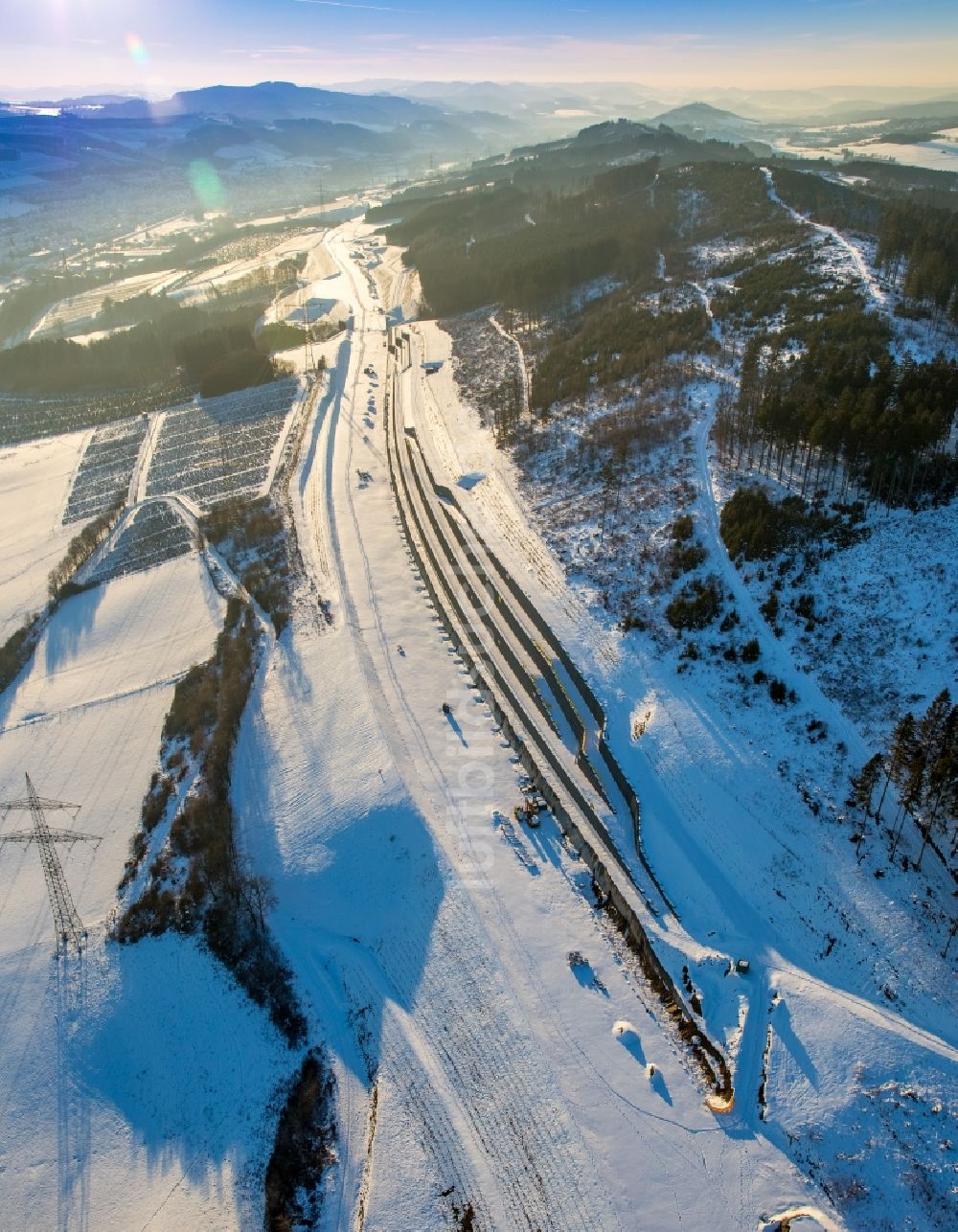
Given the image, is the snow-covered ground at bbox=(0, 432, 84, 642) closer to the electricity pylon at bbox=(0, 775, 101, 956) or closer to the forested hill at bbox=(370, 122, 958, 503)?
the electricity pylon at bbox=(0, 775, 101, 956)

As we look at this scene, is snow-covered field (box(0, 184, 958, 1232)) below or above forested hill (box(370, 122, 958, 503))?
below

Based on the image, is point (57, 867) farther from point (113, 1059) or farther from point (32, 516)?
point (32, 516)

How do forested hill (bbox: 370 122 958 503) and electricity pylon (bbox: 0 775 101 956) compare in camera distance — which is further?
forested hill (bbox: 370 122 958 503)

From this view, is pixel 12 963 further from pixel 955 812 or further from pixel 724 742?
pixel 955 812

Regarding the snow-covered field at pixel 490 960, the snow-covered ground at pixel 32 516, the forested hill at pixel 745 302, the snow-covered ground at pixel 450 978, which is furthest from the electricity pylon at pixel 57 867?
the forested hill at pixel 745 302

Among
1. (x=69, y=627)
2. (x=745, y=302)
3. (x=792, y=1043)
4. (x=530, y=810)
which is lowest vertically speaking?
(x=792, y=1043)

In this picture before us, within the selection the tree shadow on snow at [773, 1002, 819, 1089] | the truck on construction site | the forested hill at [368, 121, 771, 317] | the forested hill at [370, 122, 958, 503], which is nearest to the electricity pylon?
the truck on construction site

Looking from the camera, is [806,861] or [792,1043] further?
[806,861]

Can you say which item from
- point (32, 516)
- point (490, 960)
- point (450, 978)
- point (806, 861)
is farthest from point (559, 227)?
point (450, 978)
